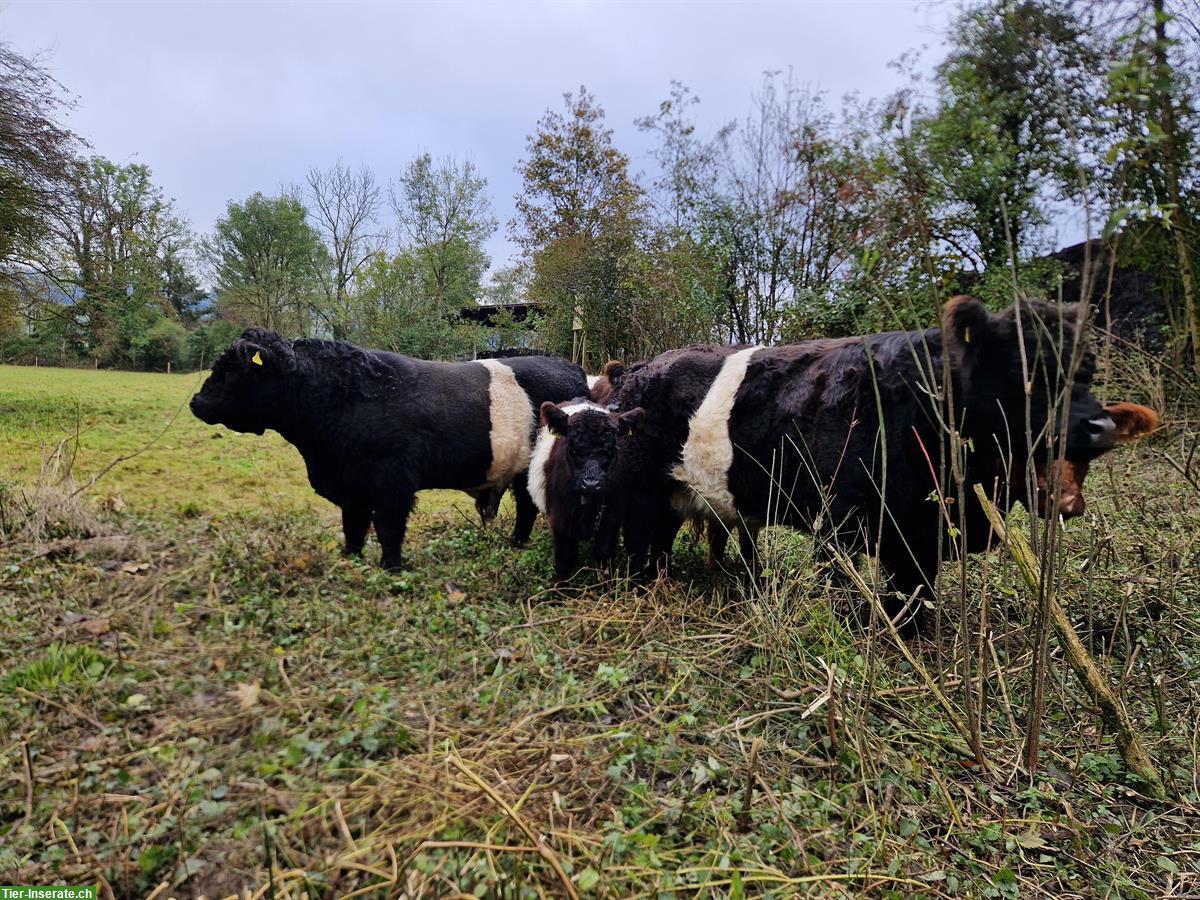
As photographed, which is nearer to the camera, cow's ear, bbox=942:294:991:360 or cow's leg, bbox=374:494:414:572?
cow's ear, bbox=942:294:991:360

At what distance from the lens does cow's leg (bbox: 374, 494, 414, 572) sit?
5.60 metres

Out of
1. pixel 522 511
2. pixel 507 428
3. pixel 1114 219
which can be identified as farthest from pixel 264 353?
pixel 1114 219

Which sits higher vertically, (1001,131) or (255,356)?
(1001,131)

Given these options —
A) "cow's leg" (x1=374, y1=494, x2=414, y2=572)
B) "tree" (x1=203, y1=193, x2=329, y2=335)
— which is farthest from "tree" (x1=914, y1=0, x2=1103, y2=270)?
"tree" (x1=203, y1=193, x2=329, y2=335)

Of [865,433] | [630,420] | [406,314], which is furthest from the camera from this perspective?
[406,314]

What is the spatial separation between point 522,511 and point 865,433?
3805 mm

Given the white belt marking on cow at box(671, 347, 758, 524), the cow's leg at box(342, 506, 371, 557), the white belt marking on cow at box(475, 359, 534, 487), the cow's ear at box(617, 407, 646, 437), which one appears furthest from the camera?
the white belt marking on cow at box(475, 359, 534, 487)

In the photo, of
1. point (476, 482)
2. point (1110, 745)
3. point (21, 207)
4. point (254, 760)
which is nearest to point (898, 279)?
point (476, 482)

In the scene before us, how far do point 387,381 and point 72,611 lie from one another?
300 cm

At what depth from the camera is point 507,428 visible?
6.50 metres

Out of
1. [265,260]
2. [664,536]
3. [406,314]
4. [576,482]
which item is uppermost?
[265,260]

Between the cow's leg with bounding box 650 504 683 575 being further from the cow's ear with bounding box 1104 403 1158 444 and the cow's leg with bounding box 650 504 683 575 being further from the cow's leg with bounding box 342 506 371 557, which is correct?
the cow's ear with bounding box 1104 403 1158 444

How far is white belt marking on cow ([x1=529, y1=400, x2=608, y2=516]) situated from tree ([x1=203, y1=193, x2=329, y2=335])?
25976 millimetres

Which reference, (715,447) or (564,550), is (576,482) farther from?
(715,447)
